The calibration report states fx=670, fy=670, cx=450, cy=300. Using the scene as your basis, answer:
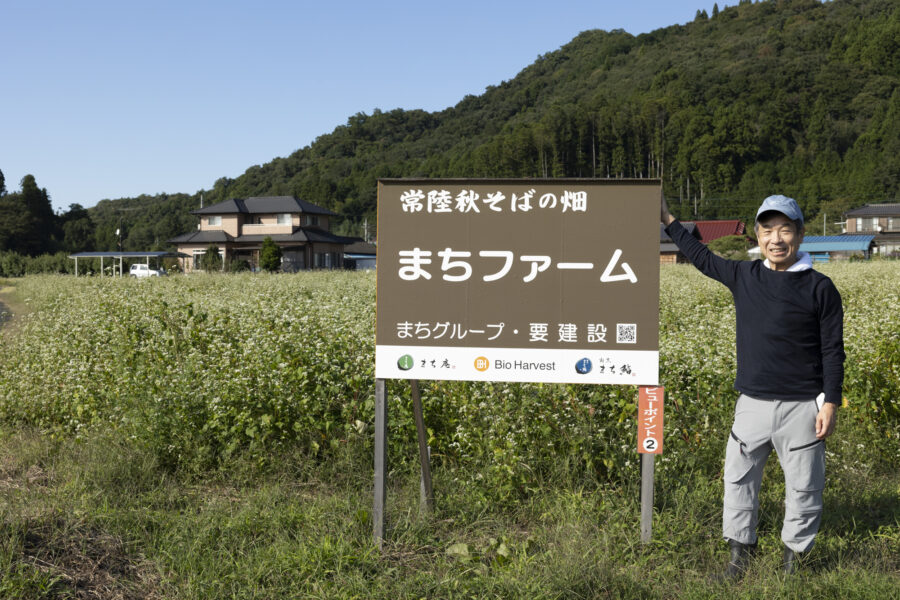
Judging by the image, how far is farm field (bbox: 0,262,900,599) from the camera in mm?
2855

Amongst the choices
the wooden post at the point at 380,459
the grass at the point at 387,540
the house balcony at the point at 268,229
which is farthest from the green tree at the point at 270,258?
the wooden post at the point at 380,459

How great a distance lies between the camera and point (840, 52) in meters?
93.6

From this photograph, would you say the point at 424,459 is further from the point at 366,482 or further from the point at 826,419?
the point at 826,419

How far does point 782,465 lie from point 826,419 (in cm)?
28

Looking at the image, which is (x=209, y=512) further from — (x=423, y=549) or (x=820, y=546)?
(x=820, y=546)

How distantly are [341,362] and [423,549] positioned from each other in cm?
186

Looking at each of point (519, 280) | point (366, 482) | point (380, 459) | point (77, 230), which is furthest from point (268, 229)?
point (519, 280)

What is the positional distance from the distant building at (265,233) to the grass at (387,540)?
157ft

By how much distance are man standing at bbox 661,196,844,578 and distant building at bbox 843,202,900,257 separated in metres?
69.6

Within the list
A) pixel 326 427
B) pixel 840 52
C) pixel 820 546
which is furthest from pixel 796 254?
pixel 840 52

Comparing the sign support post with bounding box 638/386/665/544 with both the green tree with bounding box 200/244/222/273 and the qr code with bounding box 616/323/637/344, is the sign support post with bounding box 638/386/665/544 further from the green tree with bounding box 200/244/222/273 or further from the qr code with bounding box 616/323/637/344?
the green tree with bounding box 200/244/222/273

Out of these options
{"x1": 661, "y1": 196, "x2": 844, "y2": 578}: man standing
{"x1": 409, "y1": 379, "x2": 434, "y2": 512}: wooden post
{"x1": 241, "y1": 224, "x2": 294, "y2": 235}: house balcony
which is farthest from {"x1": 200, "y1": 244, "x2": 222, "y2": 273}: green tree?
{"x1": 661, "y1": 196, "x2": 844, "y2": 578}: man standing

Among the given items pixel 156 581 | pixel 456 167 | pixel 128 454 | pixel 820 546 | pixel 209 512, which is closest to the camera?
pixel 156 581

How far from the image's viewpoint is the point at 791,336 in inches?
110
